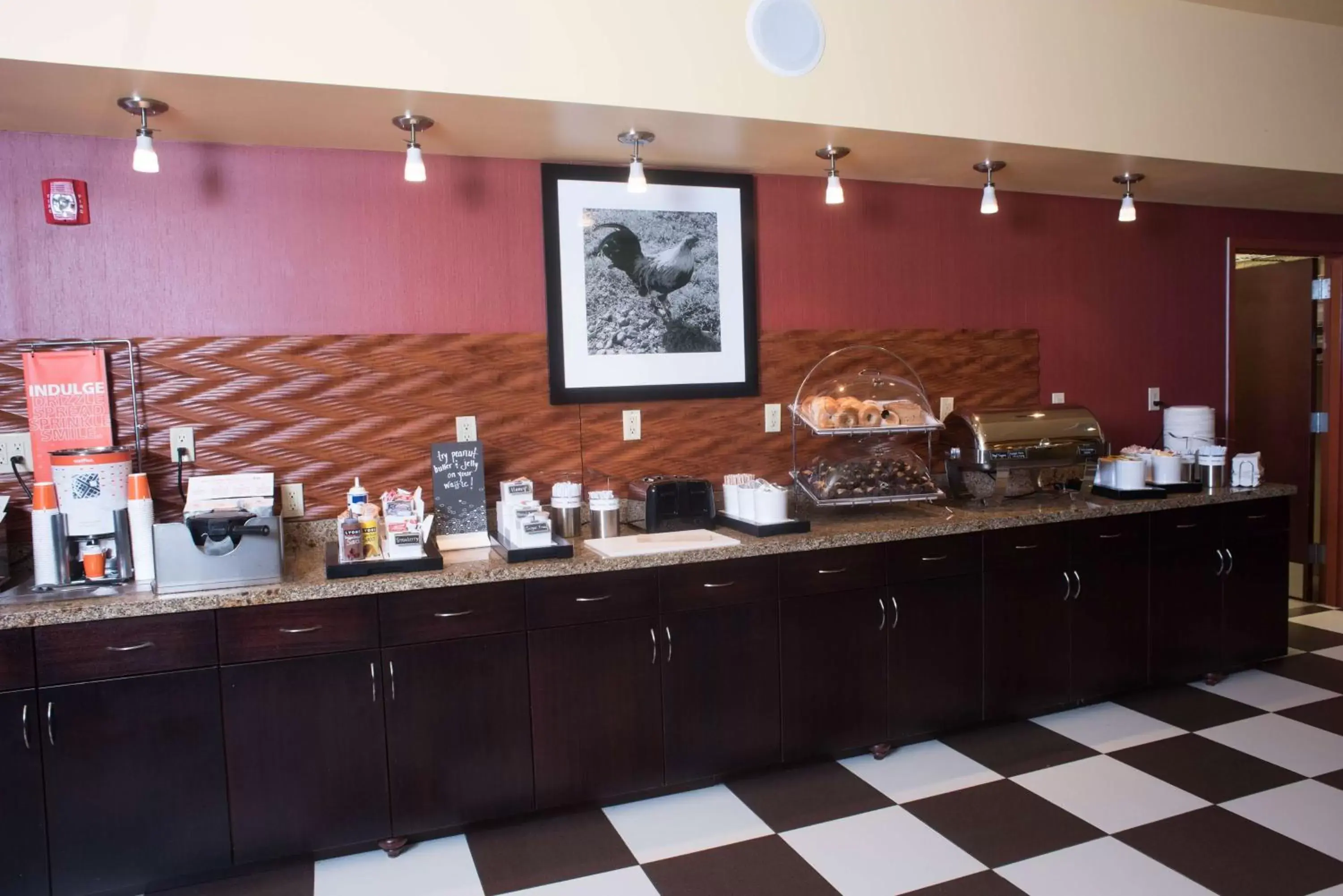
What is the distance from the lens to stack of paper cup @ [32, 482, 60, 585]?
2367mm

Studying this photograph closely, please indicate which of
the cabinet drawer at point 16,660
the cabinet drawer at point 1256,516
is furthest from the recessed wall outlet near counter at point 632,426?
the cabinet drawer at point 1256,516

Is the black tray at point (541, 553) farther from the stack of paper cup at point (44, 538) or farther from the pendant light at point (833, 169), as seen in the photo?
the pendant light at point (833, 169)

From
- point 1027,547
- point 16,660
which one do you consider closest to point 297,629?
point 16,660

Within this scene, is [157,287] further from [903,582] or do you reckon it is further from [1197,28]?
[1197,28]

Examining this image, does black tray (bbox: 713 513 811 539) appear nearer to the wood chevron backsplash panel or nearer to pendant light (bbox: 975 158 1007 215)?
the wood chevron backsplash panel

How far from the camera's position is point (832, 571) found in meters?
2.94

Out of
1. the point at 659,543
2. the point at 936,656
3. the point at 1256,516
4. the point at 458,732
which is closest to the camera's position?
the point at 458,732

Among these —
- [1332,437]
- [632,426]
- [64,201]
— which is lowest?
[1332,437]

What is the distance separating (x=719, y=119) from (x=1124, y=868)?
7.92ft

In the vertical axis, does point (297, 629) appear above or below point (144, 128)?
below

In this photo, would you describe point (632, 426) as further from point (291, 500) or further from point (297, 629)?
point (297, 629)

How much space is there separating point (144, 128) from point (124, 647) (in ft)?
4.59

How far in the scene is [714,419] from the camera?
3.45 meters

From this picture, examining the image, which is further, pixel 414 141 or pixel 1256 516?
pixel 1256 516
